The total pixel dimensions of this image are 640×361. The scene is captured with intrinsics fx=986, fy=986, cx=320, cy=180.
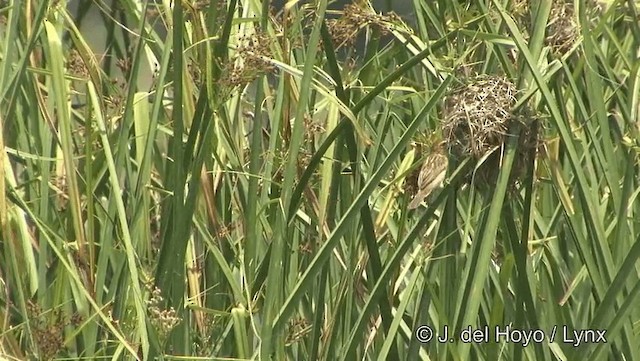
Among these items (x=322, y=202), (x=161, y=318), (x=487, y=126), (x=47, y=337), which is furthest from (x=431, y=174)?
(x=47, y=337)

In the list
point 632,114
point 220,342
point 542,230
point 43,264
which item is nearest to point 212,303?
point 220,342

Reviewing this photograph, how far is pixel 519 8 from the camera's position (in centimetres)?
108

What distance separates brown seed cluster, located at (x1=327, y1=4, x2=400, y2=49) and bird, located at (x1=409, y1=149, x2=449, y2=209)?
7.2 inches

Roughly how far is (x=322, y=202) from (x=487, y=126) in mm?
237

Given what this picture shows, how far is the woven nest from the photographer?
90 cm

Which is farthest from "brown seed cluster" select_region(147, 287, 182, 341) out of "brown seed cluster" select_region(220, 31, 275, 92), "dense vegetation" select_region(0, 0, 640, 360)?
"brown seed cluster" select_region(220, 31, 275, 92)

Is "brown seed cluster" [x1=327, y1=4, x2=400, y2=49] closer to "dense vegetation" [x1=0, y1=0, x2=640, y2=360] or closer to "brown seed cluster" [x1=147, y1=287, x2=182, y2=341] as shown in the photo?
"dense vegetation" [x1=0, y1=0, x2=640, y2=360]

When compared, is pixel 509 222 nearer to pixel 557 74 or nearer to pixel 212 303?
pixel 557 74

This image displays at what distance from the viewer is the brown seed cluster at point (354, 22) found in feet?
3.54

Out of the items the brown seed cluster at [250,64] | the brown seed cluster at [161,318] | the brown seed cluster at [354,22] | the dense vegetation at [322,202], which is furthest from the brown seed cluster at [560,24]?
the brown seed cluster at [161,318]

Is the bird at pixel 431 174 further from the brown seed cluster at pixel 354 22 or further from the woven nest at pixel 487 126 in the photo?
the brown seed cluster at pixel 354 22

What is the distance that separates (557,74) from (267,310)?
41 centimetres

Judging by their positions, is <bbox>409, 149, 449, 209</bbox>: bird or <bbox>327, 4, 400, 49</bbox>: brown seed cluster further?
<bbox>327, 4, 400, 49</bbox>: brown seed cluster

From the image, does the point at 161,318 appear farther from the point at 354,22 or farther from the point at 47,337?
the point at 354,22
